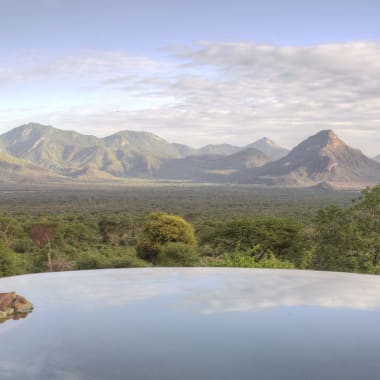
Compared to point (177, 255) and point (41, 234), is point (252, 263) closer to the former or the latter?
point (177, 255)

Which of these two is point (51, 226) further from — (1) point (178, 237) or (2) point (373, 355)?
(2) point (373, 355)

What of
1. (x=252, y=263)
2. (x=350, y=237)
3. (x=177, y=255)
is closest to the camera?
(x=252, y=263)

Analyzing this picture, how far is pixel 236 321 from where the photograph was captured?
37.5ft

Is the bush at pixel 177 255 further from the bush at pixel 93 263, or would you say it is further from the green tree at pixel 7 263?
the green tree at pixel 7 263

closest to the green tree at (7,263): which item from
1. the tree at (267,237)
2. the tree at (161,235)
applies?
the tree at (161,235)

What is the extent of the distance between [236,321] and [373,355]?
3.22 metres

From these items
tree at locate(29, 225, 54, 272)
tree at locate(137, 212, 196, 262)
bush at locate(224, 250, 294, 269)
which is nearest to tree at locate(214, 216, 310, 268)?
tree at locate(137, 212, 196, 262)

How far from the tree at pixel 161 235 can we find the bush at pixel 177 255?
3808 millimetres

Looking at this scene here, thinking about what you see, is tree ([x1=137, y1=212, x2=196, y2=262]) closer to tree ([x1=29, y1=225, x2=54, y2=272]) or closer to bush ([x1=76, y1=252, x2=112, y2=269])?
bush ([x1=76, y1=252, x2=112, y2=269])

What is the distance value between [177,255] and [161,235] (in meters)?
6.80

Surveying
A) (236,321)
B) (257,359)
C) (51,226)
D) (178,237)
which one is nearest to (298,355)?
(257,359)

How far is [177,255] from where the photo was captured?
4391 centimetres

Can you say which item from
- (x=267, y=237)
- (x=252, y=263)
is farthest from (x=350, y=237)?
(x=252, y=263)

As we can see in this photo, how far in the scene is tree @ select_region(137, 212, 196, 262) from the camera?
163ft
